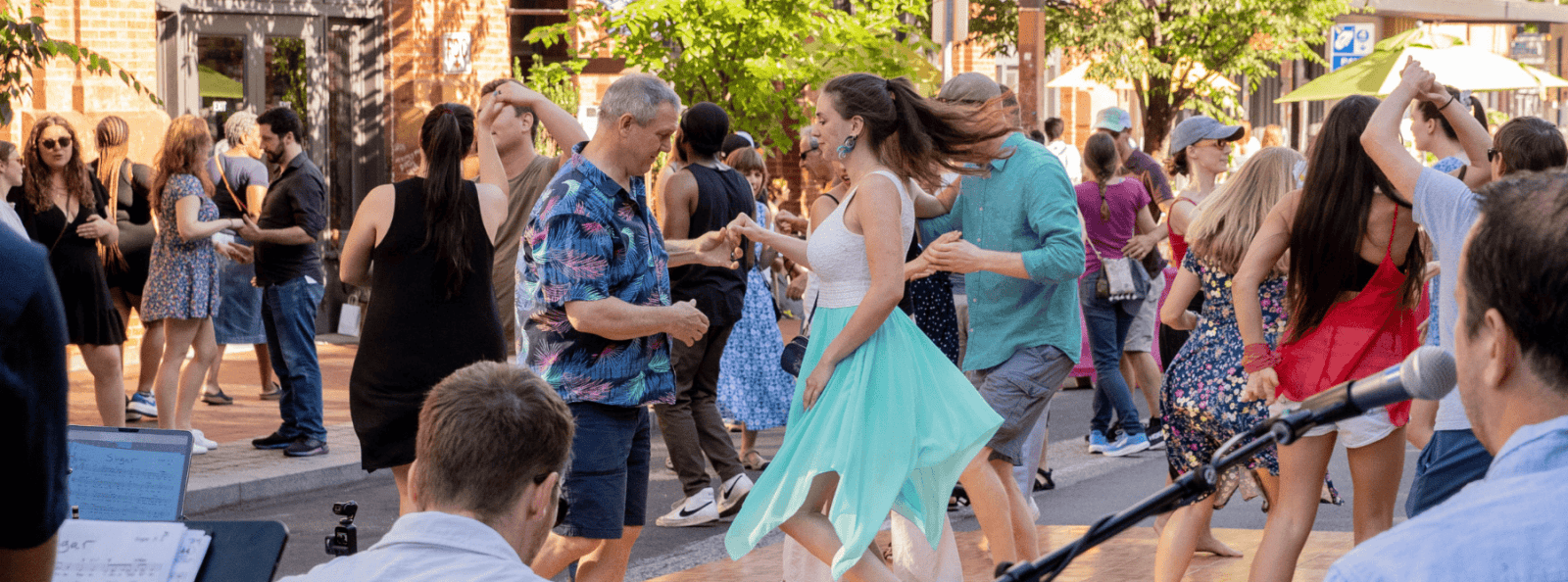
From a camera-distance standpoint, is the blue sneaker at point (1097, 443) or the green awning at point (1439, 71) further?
the green awning at point (1439, 71)

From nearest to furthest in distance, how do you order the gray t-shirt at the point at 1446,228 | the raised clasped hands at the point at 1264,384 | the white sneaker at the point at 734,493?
the gray t-shirt at the point at 1446,228 < the raised clasped hands at the point at 1264,384 < the white sneaker at the point at 734,493

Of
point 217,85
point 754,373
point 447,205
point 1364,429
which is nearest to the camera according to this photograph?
point 1364,429

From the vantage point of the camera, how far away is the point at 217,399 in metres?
10.3

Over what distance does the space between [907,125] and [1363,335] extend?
145 cm

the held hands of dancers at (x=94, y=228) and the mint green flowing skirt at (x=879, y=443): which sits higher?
the held hands of dancers at (x=94, y=228)

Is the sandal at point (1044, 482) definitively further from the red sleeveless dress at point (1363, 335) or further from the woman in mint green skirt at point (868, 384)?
the red sleeveless dress at point (1363, 335)

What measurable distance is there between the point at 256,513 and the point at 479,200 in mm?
2746

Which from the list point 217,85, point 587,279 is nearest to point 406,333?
point 587,279

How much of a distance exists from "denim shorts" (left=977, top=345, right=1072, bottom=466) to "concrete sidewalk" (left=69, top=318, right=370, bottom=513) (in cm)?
354

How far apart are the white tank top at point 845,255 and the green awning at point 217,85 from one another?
9.87 m

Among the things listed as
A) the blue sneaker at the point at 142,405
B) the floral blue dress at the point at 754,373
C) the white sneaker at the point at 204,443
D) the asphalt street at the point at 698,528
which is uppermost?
the floral blue dress at the point at 754,373

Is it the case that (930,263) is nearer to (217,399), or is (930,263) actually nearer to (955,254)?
Answer: (955,254)

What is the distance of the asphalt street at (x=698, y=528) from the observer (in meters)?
6.39

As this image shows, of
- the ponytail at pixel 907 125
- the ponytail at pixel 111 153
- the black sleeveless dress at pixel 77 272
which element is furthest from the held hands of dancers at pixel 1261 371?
the ponytail at pixel 111 153
